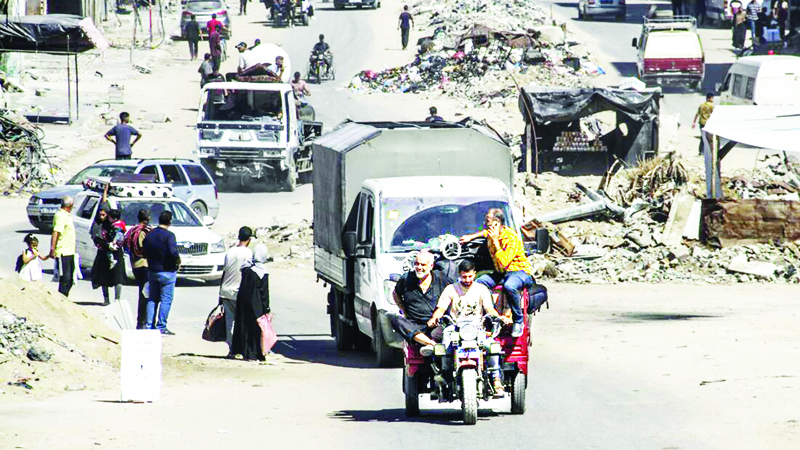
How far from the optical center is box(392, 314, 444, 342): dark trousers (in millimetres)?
12461

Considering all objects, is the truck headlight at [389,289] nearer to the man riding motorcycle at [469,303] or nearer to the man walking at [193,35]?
the man riding motorcycle at [469,303]

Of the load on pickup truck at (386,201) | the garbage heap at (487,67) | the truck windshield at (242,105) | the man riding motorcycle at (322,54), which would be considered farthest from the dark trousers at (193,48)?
the load on pickup truck at (386,201)

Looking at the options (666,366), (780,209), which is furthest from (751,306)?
(666,366)

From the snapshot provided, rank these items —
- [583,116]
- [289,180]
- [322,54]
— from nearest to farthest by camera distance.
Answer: [583,116] → [289,180] → [322,54]

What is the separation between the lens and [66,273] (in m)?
20.3

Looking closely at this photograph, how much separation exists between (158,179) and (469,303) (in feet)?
58.1

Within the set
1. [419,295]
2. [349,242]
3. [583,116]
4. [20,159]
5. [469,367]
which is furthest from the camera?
[583,116]

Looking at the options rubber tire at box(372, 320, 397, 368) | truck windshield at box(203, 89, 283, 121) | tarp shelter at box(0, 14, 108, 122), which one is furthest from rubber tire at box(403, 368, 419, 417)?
tarp shelter at box(0, 14, 108, 122)

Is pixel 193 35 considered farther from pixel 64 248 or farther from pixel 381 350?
pixel 381 350

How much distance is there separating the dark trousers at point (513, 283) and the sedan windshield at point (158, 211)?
12272mm

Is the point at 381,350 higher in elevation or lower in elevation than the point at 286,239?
higher

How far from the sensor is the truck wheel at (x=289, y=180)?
118ft

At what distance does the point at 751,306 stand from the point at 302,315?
691 centimetres

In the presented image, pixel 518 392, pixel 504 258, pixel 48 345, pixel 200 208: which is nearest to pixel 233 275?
pixel 48 345
